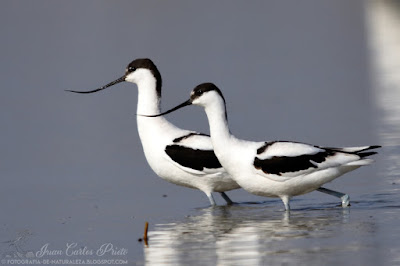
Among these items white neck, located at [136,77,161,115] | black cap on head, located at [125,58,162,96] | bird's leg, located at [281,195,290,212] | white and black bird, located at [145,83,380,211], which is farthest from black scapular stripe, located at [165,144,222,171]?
black cap on head, located at [125,58,162,96]

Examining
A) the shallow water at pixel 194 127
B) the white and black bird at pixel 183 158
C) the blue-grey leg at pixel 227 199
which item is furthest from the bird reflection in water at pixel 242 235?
the white and black bird at pixel 183 158

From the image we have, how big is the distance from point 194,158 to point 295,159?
1.23 m

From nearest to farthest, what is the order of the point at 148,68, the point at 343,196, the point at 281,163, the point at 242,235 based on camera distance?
1. the point at 242,235
2. the point at 281,163
3. the point at 343,196
4. the point at 148,68

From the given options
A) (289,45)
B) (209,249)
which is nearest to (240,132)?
(209,249)

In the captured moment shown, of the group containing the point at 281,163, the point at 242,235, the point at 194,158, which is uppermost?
the point at 194,158

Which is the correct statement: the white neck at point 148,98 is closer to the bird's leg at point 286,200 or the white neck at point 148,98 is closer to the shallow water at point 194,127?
the shallow water at point 194,127

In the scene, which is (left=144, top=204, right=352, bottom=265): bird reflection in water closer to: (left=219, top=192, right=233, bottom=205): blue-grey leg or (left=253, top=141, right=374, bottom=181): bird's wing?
(left=219, top=192, right=233, bottom=205): blue-grey leg

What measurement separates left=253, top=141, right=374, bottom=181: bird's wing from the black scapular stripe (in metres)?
→ 0.85

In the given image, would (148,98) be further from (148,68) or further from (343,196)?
(343,196)

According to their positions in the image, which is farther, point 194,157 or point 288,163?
point 194,157

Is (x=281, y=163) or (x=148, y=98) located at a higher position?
(x=148, y=98)

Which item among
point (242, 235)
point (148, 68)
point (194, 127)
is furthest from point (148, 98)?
point (242, 235)

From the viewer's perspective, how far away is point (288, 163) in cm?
1026

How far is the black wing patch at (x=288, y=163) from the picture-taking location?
1016cm
